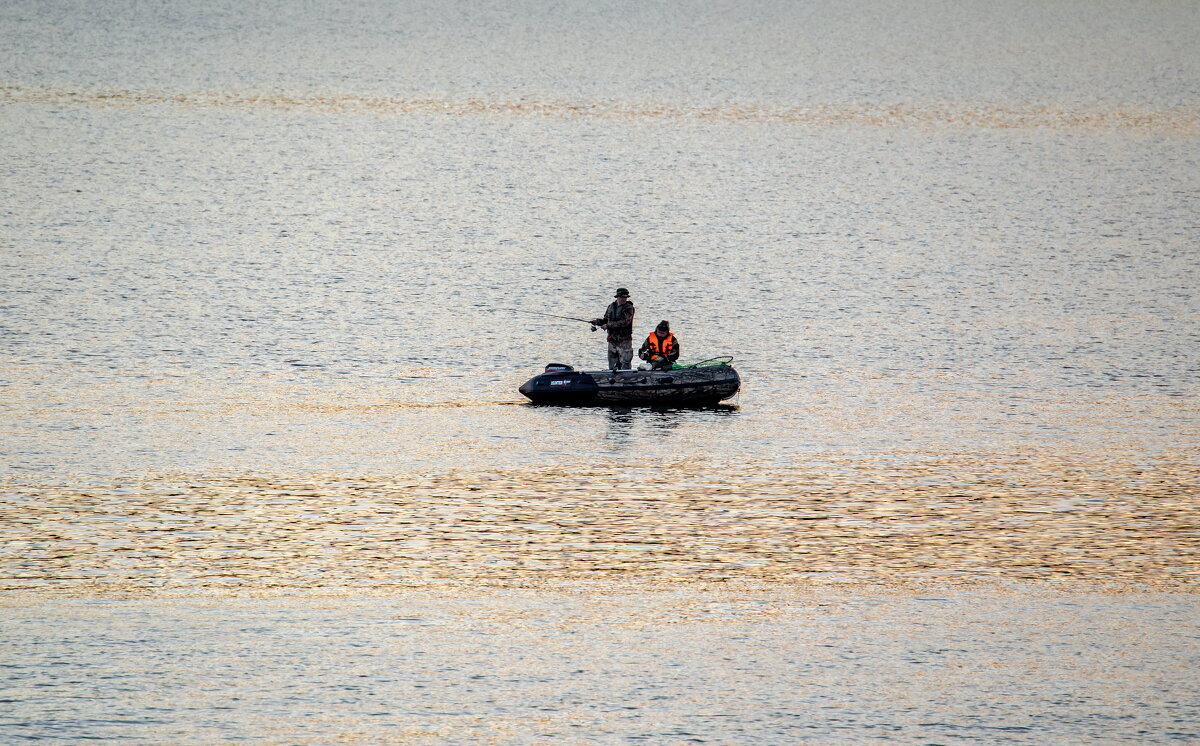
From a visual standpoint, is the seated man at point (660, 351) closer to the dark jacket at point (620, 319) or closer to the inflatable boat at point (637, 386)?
the inflatable boat at point (637, 386)

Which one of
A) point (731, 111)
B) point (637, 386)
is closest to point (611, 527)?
point (637, 386)

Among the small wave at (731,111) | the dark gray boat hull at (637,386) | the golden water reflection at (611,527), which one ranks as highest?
the small wave at (731,111)

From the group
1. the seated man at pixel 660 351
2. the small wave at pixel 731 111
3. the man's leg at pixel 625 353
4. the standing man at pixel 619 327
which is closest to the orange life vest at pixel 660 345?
the seated man at pixel 660 351

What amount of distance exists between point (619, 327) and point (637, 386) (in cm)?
98

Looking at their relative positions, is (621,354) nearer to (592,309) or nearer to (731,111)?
(592,309)

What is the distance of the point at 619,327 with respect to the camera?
22.7 meters

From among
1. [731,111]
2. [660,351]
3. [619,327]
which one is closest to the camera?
[660,351]

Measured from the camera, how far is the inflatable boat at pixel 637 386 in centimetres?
2245

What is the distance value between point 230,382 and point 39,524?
1055cm

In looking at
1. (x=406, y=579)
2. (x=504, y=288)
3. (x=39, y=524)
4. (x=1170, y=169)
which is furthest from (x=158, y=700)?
(x=1170, y=169)

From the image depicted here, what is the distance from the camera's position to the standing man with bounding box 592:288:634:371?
2255 centimetres

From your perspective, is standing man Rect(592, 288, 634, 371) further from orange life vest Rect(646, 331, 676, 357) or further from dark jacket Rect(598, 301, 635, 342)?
orange life vest Rect(646, 331, 676, 357)

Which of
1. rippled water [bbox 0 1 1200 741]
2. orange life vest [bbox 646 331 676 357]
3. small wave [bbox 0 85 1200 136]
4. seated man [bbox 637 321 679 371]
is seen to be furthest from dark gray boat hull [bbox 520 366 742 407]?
small wave [bbox 0 85 1200 136]

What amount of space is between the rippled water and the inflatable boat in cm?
66
